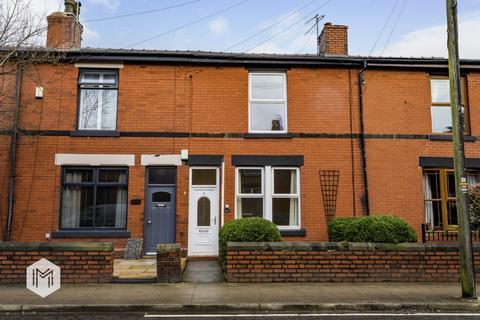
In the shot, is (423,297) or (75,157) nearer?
(423,297)

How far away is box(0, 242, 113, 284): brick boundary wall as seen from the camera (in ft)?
30.1

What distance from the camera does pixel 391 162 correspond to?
1330 cm

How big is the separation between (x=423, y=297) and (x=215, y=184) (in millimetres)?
6731

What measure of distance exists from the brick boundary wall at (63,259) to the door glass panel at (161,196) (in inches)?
140

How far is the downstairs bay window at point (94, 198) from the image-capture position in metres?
12.7

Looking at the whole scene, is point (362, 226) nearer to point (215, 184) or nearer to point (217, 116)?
point (215, 184)

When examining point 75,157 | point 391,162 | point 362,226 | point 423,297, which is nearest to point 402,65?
point 391,162

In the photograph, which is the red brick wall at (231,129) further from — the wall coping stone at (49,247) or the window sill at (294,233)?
the wall coping stone at (49,247)

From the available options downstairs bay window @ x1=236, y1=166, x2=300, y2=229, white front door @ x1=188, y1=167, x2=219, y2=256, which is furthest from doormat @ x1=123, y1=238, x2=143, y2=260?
downstairs bay window @ x1=236, y1=166, x2=300, y2=229

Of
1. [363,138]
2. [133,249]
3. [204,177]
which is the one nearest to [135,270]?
[133,249]

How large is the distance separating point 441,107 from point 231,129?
6.90 metres

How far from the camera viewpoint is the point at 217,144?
13.0 metres

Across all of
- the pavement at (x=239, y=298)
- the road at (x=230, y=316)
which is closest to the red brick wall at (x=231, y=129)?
the pavement at (x=239, y=298)

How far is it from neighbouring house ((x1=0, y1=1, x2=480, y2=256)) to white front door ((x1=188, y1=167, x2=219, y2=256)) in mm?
31
